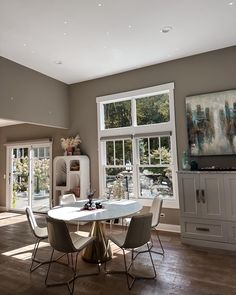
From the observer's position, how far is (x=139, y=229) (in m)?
2.59

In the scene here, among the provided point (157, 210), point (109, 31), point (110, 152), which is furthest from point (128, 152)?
point (109, 31)

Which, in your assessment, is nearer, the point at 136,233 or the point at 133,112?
the point at 136,233

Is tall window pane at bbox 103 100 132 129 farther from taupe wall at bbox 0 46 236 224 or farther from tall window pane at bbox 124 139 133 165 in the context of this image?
tall window pane at bbox 124 139 133 165

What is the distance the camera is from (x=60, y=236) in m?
2.50

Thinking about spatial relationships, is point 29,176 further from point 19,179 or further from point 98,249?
point 98,249

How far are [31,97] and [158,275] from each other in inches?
164

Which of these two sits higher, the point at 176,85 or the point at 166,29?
the point at 166,29

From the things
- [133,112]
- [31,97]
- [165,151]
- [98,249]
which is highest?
[31,97]

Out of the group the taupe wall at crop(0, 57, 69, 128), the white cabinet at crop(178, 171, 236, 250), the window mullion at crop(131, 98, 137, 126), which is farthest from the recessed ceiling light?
the taupe wall at crop(0, 57, 69, 128)

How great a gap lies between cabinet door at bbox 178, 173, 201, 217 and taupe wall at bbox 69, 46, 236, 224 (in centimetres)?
59

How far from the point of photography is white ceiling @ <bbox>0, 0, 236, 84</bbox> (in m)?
2.96

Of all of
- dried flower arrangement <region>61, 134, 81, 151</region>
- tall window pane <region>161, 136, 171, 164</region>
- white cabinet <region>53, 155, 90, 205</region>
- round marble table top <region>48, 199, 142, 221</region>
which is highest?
dried flower arrangement <region>61, 134, 81, 151</region>

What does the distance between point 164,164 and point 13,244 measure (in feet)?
10.8

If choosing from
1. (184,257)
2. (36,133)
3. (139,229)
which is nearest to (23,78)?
(36,133)
